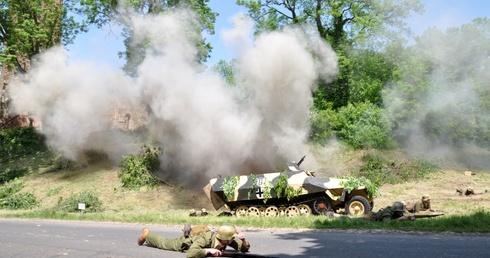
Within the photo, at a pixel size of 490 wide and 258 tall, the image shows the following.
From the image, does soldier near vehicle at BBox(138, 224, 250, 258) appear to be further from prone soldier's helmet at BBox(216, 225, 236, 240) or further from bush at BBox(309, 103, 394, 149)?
bush at BBox(309, 103, 394, 149)

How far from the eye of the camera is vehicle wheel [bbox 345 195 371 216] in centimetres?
1556

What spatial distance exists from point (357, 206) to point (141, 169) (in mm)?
12915

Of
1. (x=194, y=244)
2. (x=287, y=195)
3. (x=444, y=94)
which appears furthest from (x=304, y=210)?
(x=444, y=94)

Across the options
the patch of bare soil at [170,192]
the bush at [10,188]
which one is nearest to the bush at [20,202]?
the patch of bare soil at [170,192]

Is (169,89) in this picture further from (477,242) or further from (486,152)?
(486,152)

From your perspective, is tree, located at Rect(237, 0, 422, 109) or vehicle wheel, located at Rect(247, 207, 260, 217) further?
tree, located at Rect(237, 0, 422, 109)

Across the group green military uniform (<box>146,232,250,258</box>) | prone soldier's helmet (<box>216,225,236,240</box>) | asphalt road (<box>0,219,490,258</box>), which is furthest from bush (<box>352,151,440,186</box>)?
prone soldier's helmet (<box>216,225,236,240</box>)

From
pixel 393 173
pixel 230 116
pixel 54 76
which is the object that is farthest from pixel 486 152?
pixel 54 76

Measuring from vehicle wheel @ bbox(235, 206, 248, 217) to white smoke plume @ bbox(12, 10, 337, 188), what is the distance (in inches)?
171

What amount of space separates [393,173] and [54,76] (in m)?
18.1

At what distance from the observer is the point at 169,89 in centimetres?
2212

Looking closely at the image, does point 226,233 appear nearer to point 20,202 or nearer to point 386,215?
point 386,215

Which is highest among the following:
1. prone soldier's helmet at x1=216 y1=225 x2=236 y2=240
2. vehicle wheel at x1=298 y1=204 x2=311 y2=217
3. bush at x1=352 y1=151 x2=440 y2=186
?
bush at x1=352 y1=151 x2=440 y2=186

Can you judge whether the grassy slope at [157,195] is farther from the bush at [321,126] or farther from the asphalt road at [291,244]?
Result: the bush at [321,126]
